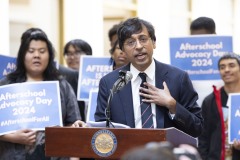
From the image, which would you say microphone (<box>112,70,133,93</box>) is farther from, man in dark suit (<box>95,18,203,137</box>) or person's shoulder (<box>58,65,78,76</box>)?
person's shoulder (<box>58,65,78,76</box>)

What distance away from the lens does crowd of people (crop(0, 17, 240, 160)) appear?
454 cm

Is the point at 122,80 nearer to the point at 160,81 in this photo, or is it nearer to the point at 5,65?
the point at 160,81

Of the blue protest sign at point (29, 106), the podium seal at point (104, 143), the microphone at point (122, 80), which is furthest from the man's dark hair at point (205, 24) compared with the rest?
the podium seal at point (104, 143)

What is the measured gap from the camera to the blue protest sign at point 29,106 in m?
5.45

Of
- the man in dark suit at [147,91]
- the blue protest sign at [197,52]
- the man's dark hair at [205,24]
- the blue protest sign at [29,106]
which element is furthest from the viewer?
the man's dark hair at [205,24]

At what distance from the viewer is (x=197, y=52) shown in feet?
24.0

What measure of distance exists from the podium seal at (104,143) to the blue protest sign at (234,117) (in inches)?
96.5

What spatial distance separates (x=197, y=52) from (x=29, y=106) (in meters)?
2.38

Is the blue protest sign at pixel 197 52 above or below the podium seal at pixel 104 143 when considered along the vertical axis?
above

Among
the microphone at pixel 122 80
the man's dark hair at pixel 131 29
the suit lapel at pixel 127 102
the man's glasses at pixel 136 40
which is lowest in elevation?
the suit lapel at pixel 127 102

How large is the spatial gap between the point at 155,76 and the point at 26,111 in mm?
1278

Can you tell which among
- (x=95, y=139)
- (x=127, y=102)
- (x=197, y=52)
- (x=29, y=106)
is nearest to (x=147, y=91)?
(x=127, y=102)

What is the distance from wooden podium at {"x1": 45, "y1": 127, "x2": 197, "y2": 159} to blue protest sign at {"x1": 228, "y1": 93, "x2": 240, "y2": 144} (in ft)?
6.60

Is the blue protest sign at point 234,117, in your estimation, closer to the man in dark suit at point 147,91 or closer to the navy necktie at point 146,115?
the man in dark suit at point 147,91
